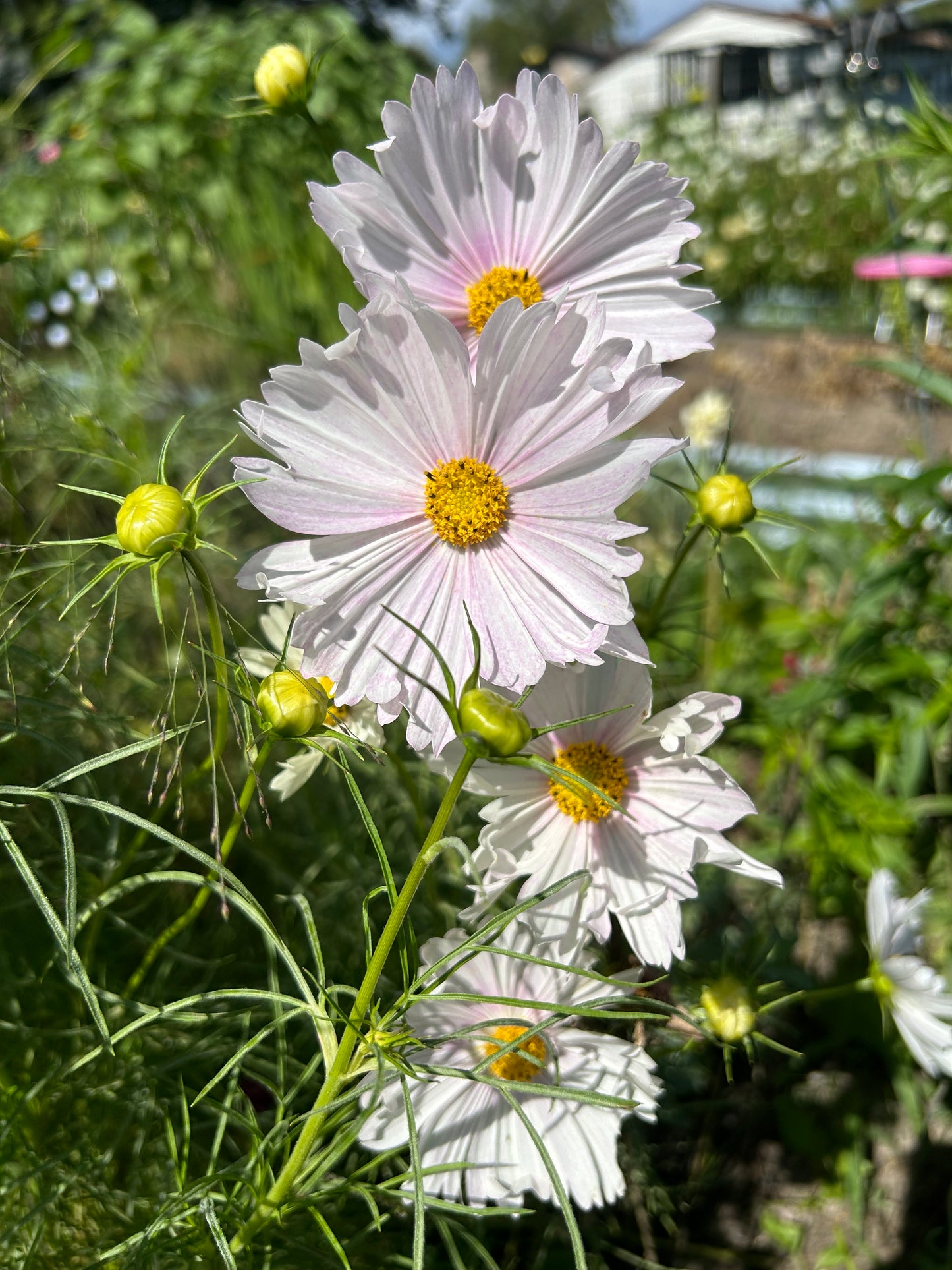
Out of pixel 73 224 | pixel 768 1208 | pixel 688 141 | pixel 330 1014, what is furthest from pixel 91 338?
pixel 688 141

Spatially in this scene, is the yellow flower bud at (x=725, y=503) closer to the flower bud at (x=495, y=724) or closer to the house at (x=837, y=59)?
the flower bud at (x=495, y=724)

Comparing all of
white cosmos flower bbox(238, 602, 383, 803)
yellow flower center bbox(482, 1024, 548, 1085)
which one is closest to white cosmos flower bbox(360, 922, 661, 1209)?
yellow flower center bbox(482, 1024, 548, 1085)

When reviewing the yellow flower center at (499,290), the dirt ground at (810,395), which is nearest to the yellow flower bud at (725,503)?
the yellow flower center at (499,290)

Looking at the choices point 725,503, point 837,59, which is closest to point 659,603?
point 725,503

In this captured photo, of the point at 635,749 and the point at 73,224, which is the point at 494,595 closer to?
the point at 635,749

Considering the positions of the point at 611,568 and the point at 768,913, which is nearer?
the point at 611,568

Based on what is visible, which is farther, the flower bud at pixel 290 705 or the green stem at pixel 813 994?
the green stem at pixel 813 994
